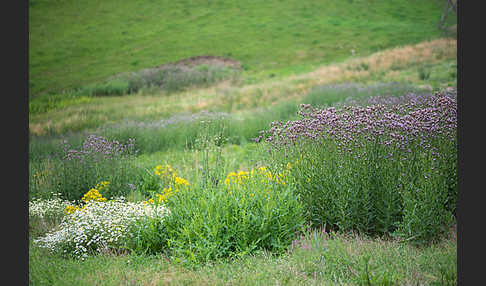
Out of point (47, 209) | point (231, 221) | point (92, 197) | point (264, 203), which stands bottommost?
point (47, 209)

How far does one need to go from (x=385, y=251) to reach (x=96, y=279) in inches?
114

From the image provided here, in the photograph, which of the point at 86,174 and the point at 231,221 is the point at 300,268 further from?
the point at 86,174

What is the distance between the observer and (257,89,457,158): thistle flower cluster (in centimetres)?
392

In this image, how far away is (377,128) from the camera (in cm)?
407

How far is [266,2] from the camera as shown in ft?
50.7

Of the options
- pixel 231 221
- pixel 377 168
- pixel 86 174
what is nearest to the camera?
pixel 231 221

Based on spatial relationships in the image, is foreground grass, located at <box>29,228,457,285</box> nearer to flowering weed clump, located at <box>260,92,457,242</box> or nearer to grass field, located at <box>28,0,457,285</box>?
grass field, located at <box>28,0,457,285</box>

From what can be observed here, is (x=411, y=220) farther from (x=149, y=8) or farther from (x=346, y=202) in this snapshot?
(x=149, y=8)

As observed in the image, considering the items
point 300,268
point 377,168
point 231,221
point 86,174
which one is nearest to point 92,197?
point 86,174

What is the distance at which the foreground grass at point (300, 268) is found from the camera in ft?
9.87

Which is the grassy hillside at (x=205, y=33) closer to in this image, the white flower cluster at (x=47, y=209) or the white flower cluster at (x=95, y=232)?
the white flower cluster at (x=47, y=209)

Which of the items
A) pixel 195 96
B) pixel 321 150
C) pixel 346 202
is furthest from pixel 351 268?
pixel 195 96

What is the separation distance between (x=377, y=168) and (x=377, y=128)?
505 mm

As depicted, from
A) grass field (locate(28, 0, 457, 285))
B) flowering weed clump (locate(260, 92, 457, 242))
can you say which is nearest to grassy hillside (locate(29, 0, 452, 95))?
grass field (locate(28, 0, 457, 285))
